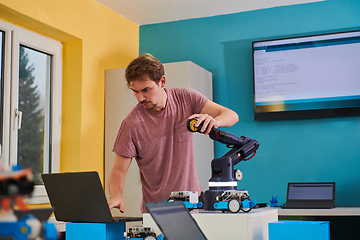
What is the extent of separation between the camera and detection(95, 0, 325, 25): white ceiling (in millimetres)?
3318

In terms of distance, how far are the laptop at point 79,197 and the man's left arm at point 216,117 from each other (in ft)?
1.27

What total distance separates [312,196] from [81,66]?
1.98 m

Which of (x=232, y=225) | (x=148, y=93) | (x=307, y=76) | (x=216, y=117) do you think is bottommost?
(x=232, y=225)

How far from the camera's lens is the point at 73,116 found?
A: 3070 millimetres

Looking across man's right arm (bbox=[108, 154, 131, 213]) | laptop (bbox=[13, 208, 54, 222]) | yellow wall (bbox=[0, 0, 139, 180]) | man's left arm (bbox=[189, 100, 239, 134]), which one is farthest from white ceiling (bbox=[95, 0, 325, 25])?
laptop (bbox=[13, 208, 54, 222])

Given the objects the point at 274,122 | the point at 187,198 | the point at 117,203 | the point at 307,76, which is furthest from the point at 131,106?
the point at 187,198

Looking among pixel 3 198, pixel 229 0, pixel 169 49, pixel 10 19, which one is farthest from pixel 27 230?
pixel 169 49

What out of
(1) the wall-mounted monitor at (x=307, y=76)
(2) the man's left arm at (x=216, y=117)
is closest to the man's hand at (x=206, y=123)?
(2) the man's left arm at (x=216, y=117)

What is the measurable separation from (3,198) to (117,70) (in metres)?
2.93

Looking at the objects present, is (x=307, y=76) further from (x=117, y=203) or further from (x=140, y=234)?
(x=140, y=234)

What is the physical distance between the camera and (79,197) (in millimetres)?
1204

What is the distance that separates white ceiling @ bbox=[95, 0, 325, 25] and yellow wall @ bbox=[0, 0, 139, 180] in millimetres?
190

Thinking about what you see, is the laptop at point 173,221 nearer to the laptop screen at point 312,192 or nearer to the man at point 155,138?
the man at point 155,138

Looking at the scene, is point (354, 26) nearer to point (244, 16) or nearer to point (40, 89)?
point (244, 16)
